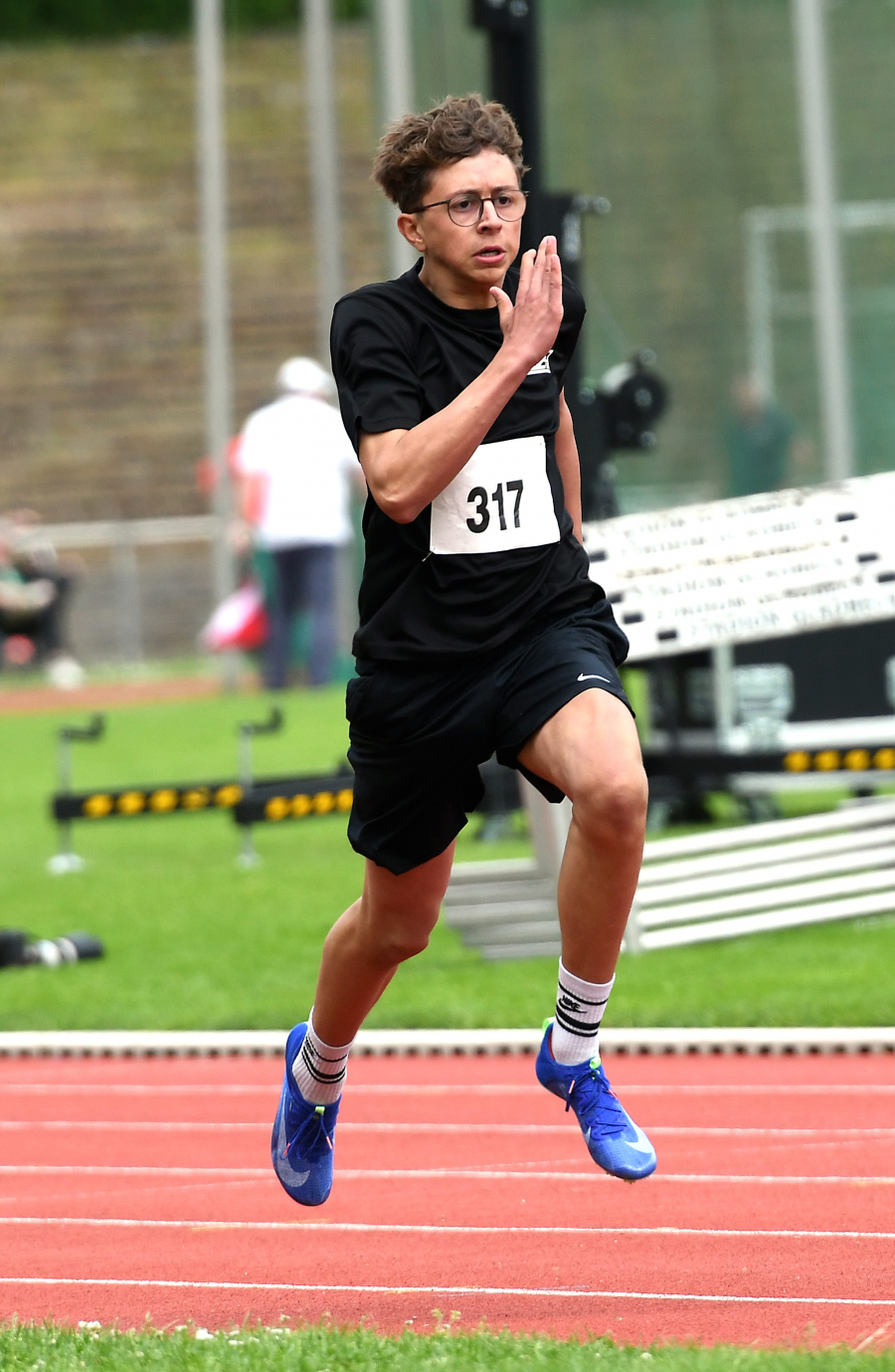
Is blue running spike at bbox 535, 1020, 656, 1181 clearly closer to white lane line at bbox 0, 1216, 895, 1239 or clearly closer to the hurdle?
white lane line at bbox 0, 1216, 895, 1239

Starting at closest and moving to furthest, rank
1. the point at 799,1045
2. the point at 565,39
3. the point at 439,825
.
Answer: the point at 439,825
the point at 799,1045
the point at 565,39

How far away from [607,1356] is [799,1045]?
3468mm

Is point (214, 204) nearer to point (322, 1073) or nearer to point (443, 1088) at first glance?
point (443, 1088)

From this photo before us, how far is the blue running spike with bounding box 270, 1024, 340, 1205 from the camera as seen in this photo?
202 inches

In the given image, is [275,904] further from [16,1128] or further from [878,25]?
[878,25]

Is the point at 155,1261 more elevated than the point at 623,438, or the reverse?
the point at 623,438

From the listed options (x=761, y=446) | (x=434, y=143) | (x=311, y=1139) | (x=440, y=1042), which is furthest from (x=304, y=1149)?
(x=761, y=446)

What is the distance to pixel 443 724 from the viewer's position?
4.80 metres

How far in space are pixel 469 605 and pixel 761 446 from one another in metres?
9.91

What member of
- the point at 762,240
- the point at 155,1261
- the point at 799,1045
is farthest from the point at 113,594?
the point at 155,1261

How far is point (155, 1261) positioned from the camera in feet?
16.6

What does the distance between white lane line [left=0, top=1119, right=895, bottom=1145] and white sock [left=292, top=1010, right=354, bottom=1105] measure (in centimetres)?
131

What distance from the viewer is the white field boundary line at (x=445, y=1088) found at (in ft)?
22.1

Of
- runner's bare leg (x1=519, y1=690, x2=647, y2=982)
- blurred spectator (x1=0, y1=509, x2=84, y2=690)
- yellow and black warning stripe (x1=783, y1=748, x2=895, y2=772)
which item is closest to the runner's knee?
runner's bare leg (x1=519, y1=690, x2=647, y2=982)
